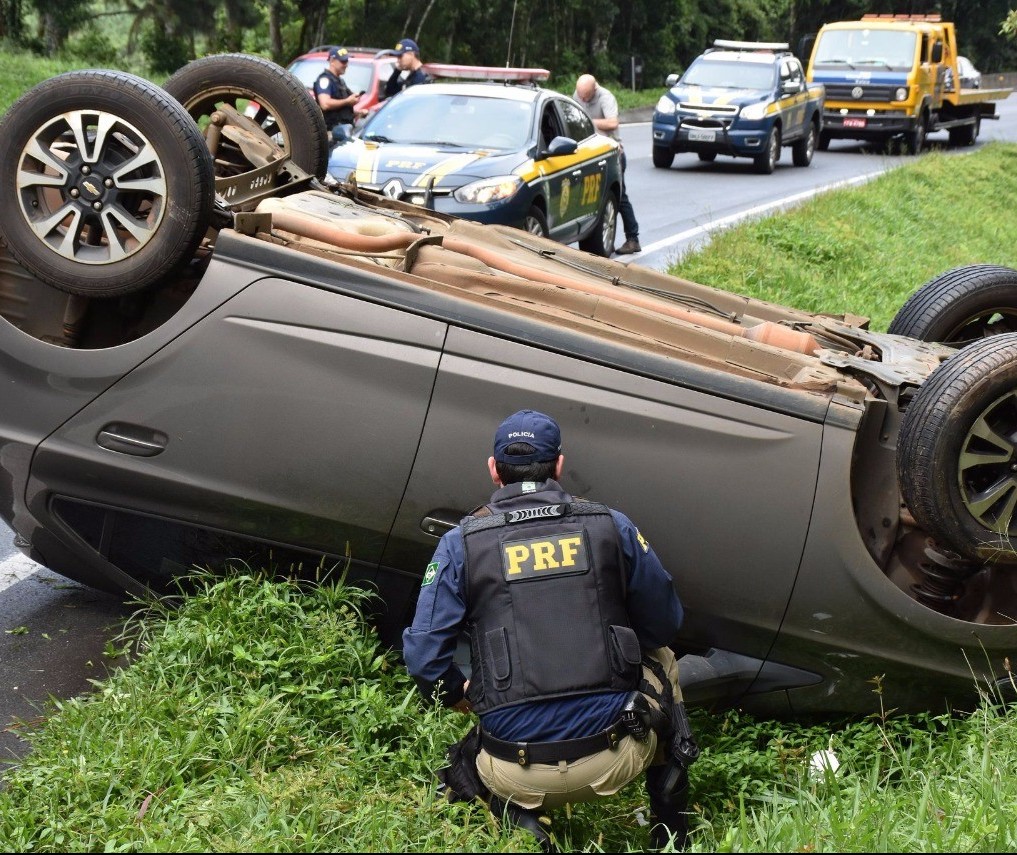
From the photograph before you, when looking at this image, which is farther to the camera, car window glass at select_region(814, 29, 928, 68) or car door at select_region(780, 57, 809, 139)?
car window glass at select_region(814, 29, 928, 68)

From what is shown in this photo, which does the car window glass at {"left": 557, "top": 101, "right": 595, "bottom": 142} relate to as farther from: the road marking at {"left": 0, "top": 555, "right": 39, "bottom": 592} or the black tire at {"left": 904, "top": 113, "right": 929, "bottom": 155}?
the black tire at {"left": 904, "top": 113, "right": 929, "bottom": 155}

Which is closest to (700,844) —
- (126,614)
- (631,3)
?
(126,614)

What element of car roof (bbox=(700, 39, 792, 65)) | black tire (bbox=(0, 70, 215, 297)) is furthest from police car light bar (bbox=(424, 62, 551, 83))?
black tire (bbox=(0, 70, 215, 297))

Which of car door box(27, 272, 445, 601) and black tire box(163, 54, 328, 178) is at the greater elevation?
black tire box(163, 54, 328, 178)

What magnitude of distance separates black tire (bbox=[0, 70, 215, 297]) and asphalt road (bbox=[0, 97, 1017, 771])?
1.30 m

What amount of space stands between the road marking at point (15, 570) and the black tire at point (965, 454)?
3.45 meters

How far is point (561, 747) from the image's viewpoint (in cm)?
326

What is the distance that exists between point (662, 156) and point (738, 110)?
1.37 metres

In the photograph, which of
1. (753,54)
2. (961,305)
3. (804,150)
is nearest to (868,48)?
(804,150)

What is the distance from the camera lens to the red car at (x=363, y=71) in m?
17.2

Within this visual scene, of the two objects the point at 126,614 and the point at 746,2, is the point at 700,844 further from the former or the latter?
the point at 746,2

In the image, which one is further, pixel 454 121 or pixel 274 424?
pixel 454 121

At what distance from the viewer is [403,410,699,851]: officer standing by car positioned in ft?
10.7

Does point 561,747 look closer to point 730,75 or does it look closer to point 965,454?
point 965,454
